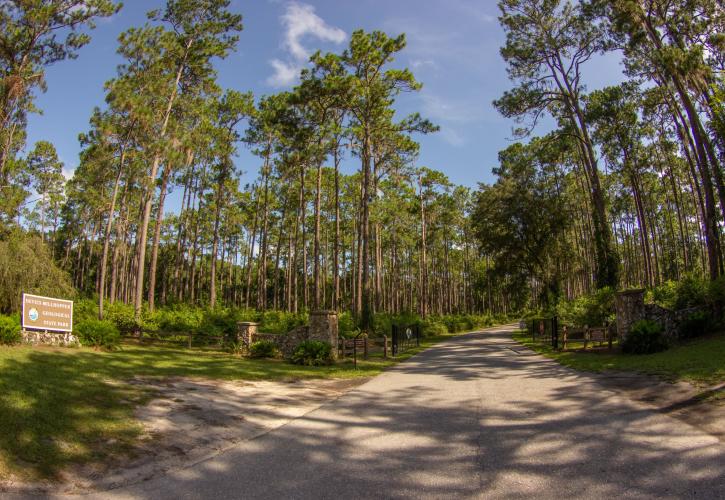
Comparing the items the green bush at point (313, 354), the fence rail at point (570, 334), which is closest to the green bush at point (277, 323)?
the green bush at point (313, 354)

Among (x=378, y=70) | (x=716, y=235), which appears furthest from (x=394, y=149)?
(x=716, y=235)

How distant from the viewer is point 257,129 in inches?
1277

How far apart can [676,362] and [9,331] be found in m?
15.5

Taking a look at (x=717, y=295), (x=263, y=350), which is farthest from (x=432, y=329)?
(x=717, y=295)

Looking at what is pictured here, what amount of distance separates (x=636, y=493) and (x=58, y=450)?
583cm

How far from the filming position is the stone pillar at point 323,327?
1462cm

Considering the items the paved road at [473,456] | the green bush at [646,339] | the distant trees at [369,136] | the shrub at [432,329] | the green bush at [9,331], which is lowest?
the shrub at [432,329]

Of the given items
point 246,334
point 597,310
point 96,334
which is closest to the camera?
point 96,334

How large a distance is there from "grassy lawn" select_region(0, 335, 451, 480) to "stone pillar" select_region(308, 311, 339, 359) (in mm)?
2927

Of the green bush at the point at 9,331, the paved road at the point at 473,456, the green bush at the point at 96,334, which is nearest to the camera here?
the paved road at the point at 473,456

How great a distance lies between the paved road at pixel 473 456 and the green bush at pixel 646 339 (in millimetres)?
5389

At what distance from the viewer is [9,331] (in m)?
10.6

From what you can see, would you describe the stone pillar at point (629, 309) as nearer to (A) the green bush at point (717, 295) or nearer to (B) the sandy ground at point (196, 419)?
(A) the green bush at point (717, 295)

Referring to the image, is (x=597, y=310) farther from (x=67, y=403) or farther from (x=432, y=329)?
(x=67, y=403)
